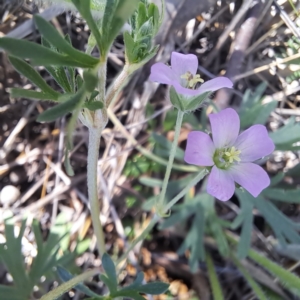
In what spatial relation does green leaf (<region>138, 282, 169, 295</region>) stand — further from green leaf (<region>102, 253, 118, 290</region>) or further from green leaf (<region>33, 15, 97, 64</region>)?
green leaf (<region>33, 15, 97, 64</region>)

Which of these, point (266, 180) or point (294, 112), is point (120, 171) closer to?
point (294, 112)

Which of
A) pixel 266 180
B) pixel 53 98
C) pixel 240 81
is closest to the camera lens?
pixel 53 98

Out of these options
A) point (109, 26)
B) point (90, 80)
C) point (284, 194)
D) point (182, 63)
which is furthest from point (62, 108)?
point (284, 194)

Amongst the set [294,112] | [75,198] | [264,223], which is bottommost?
[264,223]

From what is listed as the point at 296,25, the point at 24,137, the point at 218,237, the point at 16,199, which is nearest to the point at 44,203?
the point at 16,199

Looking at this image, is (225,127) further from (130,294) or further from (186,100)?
(130,294)

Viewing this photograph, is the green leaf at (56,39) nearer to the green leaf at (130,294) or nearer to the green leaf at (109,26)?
the green leaf at (109,26)
